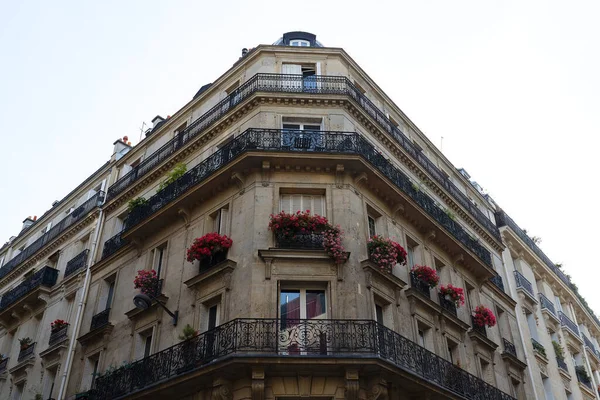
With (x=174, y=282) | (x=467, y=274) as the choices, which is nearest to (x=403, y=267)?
(x=467, y=274)

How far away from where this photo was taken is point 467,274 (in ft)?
71.3

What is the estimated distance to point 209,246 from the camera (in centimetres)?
1603

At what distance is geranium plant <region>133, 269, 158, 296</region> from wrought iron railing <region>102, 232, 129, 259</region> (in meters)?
3.52

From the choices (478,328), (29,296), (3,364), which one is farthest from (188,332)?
(3,364)

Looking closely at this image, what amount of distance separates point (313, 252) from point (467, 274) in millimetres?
8747

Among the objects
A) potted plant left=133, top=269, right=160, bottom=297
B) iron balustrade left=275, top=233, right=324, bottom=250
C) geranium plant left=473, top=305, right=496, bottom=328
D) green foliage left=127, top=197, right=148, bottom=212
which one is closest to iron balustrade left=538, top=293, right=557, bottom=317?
geranium plant left=473, top=305, right=496, bottom=328

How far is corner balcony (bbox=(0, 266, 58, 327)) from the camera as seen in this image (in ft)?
78.0

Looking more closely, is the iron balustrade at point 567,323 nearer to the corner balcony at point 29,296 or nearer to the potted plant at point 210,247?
the potted plant at point 210,247

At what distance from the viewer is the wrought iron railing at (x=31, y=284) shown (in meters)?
24.0

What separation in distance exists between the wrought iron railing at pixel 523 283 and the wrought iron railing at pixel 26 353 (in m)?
20.1

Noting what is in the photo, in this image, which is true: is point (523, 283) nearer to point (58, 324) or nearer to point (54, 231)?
point (58, 324)

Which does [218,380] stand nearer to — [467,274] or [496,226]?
[467,274]

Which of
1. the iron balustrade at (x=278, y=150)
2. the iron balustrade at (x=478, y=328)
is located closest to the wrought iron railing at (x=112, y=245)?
the iron balustrade at (x=278, y=150)

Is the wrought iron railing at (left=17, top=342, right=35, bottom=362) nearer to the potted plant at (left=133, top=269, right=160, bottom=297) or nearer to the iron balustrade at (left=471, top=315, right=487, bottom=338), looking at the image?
the potted plant at (left=133, top=269, right=160, bottom=297)
